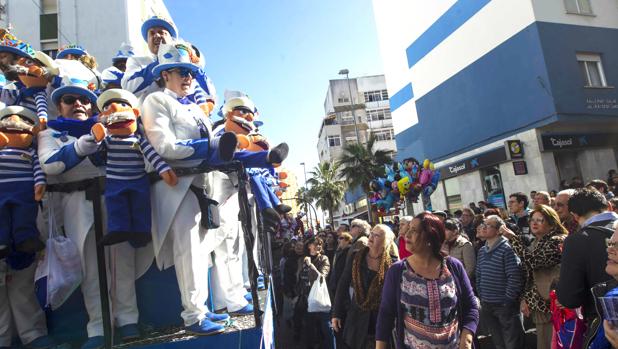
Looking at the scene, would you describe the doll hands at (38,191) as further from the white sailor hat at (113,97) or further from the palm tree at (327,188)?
the palm tree at (327,188)

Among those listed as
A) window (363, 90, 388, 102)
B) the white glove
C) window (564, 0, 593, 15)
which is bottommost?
the white glove

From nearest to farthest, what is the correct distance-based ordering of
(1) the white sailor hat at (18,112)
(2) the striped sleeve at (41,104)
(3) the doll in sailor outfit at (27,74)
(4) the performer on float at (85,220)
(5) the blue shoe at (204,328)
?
(5) the blue shoe at (204,328), (4) the performer on float at (85,220), (1) the white sailor hat at (18,112), (2) the striped sleeve at (41,104), (3) the doll in sailor outfit at (27,74)

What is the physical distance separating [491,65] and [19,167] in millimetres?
18385

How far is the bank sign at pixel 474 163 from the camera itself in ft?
55.2

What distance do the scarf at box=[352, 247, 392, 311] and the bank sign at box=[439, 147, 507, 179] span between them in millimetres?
14024

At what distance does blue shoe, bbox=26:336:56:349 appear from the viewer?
2.78 m

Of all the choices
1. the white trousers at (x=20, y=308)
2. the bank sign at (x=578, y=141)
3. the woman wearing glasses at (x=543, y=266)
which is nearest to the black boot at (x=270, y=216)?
the white trousers at (x=20, y=308)

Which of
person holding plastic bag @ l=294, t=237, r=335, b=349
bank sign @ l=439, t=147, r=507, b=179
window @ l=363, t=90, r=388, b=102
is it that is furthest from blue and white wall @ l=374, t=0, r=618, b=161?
window @ l=363, t=90, r=388, b=102

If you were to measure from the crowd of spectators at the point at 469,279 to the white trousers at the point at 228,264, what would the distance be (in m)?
1.17

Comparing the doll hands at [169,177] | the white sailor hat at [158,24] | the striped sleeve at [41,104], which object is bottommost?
the doll hands at [169,177]

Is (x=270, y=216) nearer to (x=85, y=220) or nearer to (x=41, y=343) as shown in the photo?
(x=85, y=220)

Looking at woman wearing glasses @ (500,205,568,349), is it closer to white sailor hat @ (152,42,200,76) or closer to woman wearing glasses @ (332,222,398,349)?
woman wearing glasses @ (332,222,398,349)

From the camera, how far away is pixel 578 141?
1606 centimetres

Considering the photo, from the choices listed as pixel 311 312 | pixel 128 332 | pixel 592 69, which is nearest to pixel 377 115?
pixel 592 69
